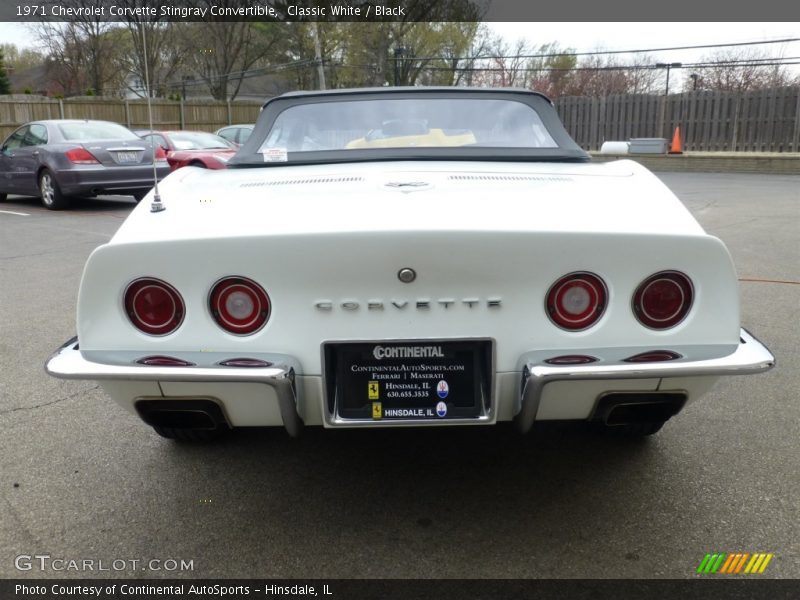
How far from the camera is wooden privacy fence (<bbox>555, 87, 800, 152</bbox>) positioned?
1978cm

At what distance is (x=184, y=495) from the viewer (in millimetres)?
2605

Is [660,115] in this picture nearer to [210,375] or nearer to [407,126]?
[407,126]

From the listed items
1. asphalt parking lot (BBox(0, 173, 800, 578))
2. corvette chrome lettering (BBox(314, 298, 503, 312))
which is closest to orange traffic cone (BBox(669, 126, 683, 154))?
asphalt parking lot (BBox(0, 173, 800, 578))

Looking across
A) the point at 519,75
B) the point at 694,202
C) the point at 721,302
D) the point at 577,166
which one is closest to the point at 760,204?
the point at 694,202

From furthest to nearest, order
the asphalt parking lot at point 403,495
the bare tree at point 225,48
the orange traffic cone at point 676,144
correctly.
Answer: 1. the bare tree at point 225,48
2. the orange traffic cone at point 676,144
3. the asphalt parking lot at point 403,495

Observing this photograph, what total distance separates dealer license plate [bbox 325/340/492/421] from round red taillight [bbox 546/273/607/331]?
0.24m

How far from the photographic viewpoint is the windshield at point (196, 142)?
487 inches

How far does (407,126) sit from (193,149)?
375 inches

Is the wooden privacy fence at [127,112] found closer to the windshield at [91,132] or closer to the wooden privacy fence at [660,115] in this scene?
the wooden privacy fence at [660,115]

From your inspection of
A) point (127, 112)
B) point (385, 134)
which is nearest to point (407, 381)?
point (385, 134)

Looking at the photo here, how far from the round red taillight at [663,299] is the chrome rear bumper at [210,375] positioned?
3.37 feet

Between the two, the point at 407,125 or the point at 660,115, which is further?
the point at 660,115

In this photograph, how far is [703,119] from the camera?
21.0m

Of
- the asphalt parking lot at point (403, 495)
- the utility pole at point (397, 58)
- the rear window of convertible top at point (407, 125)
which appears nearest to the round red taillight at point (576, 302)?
the asphalt parking lot at point (403, 495)
